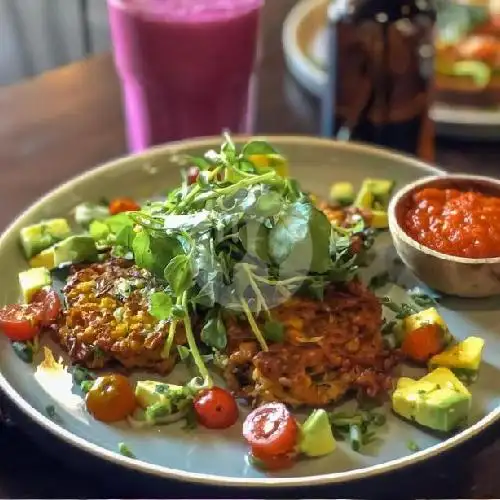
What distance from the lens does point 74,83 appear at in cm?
214

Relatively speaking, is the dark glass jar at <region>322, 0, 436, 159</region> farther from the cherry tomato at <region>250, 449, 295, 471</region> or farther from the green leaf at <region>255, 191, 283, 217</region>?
the cherry tomato at <region>250, 449, 295, 471</region>

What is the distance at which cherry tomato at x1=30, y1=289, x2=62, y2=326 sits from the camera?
1.29 m

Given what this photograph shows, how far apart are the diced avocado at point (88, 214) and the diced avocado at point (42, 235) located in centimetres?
3

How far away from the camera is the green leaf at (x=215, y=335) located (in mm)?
1201

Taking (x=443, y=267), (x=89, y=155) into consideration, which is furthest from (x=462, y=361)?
(x=89, y=155)

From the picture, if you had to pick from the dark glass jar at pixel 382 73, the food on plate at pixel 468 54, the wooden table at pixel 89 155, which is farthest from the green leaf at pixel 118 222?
the food on plate at pixel 468 54

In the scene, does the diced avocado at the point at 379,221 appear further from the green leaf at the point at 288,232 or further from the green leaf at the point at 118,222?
the green leaf at the point at 118,222

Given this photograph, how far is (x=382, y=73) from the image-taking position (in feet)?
5.51

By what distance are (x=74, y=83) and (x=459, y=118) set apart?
885 mm

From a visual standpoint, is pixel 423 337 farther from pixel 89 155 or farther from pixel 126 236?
pixel 89 155

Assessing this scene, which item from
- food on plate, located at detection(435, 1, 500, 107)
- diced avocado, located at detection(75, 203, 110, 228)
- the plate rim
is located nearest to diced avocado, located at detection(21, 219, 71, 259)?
diced avocado, located at detection(75, 203, 110, 228)

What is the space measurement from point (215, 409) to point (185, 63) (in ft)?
2.71

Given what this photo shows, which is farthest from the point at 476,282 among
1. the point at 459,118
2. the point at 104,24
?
the point at 104,24

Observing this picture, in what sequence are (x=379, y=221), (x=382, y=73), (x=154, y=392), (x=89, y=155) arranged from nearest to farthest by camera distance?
1. (x=154, y=392)
2. (x=379, y=221)
3. (x=382, y=73)
4. (x=89, y=155)
